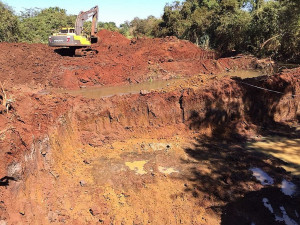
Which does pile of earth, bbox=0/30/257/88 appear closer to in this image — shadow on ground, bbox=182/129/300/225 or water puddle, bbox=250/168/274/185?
shadow on ground, bbox=182/129/300/225

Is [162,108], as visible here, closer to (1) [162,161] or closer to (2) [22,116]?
(1) [162,161]

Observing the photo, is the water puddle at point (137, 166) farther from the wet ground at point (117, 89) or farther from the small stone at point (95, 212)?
the wet ground at point (117, 89)

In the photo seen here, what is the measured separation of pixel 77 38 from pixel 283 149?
14.3 metres

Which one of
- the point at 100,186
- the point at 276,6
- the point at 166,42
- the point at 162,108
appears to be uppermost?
the point at 276,6

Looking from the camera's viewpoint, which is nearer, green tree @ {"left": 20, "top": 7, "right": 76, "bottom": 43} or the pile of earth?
the pile of earth

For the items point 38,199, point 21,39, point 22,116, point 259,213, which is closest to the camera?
point 38,199

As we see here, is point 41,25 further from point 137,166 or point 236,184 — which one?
point 236,184

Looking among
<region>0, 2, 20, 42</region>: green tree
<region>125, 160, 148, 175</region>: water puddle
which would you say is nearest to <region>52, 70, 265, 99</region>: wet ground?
<region>125, 160, 148, 175</region>: water puddle

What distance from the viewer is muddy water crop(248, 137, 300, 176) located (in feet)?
25.2

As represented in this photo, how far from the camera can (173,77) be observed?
54.2 feet

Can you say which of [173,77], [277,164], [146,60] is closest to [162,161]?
[277,164]

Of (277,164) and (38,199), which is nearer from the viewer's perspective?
(38,199)

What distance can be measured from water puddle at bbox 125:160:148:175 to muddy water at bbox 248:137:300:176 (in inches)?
168

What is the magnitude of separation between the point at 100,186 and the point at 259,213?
13.4ft
